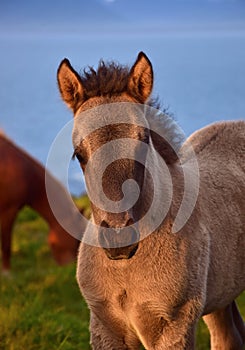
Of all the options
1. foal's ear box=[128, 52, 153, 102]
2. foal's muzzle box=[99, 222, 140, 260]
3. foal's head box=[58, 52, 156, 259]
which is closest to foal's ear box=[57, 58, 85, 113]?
foal's head box=[58, 52, 156, 259]

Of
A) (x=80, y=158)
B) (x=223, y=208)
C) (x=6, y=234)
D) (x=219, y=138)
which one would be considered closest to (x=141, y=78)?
(x=80, y=158)

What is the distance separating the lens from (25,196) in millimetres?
10281

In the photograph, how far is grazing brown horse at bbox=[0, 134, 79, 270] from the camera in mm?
9969

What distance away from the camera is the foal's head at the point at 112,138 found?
3277mm

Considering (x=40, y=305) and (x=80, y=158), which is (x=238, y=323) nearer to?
(x=40, y=305)

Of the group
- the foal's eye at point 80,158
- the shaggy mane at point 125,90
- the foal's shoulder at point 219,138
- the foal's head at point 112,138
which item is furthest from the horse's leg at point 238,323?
the foal's eye at point 80,158

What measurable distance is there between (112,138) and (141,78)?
0.47 m

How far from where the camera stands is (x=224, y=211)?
13.8ft

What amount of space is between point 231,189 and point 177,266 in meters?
0.89

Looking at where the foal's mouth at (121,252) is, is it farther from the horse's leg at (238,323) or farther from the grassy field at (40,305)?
the grassy field at (40,305)

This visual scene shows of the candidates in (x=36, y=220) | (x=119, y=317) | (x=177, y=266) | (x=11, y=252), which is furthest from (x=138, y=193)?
(x=36, y=220)

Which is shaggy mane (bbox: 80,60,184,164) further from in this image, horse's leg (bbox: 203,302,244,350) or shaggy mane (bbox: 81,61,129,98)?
horse's leg (bbox: 203,302,244,350)

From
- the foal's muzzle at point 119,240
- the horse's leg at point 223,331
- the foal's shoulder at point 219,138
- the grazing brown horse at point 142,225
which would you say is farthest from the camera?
the horse's leg at point 223,331

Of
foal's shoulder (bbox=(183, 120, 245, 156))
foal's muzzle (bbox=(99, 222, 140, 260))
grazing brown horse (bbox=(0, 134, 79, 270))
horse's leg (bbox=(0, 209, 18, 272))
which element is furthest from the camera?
grazing brown horse (bbox=(0, 134, 79, 270))
